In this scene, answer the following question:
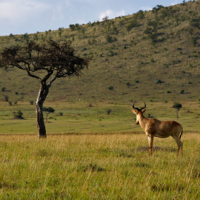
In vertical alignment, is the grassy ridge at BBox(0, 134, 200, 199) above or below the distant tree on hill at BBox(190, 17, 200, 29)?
below

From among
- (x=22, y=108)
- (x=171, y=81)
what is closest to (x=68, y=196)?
(x=22, y=108)

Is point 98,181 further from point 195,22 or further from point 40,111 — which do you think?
point 195,22

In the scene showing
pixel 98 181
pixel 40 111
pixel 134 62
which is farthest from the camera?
pixel 134 62

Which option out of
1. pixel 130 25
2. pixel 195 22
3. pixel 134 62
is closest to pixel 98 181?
pixel 134 62

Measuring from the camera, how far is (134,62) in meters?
99.8

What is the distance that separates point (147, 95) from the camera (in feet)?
253

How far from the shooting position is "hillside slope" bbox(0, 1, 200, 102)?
260 ft

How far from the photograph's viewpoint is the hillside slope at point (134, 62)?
7933 centimetres

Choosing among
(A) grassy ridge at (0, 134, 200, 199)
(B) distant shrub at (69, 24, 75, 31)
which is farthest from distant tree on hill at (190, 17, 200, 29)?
(A) grassy ridge at (0, 134, 200, 199)

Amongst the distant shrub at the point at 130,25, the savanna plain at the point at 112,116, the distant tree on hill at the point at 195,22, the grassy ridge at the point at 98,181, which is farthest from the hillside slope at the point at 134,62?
the grassy ridge at the point at 98,181

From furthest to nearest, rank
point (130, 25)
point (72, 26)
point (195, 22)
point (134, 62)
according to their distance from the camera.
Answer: point (72, 26) < point (130, 25) < point (195, 22) < point (134, 62)

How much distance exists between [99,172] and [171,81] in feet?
268

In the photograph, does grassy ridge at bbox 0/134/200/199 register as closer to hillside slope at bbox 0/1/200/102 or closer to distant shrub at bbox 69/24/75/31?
hillside slope at bbox 0/1/200/102

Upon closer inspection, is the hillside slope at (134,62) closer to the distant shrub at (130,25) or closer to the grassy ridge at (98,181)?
the distant shrub at (130,25)
